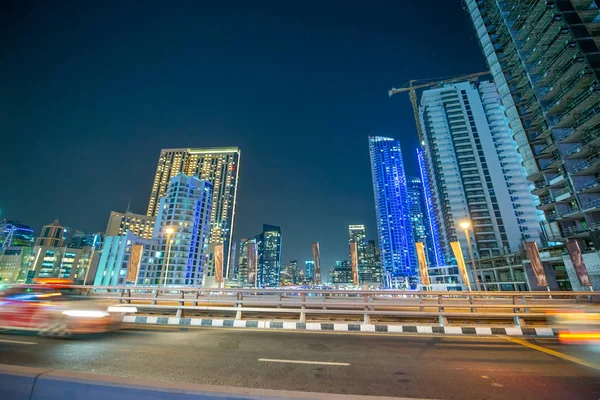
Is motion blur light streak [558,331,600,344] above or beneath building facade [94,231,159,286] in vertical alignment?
beneath

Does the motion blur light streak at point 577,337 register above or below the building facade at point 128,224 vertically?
below

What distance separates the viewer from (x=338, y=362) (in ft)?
20.0

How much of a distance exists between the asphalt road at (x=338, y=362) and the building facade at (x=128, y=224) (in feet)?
488

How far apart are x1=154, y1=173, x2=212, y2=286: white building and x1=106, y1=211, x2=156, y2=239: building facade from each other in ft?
162

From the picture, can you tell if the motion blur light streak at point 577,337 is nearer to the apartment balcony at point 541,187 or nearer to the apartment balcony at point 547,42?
the apartment balcony at point 541,187

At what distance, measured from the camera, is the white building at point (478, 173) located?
84.7 metres

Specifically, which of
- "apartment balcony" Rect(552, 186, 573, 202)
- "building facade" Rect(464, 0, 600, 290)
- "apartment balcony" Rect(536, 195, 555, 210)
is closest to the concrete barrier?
"building facade" Rect(464, 0, 600, 290)

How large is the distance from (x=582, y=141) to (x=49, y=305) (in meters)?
62.3

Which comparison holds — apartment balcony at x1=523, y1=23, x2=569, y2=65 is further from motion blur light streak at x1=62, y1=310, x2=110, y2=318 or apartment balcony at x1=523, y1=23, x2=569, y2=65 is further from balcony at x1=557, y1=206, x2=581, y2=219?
motion blur light streak at x1=62, y1=310, x2=110, y2=318

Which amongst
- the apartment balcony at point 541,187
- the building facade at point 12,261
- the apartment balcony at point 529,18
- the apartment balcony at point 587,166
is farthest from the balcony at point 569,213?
the building facade at point 12,261

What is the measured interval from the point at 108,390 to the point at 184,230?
100866mm

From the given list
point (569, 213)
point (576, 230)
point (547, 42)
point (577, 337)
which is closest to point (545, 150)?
point (569, 213)

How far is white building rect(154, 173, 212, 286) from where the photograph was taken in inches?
3573

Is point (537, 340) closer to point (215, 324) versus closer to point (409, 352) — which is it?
point (409, 352)
